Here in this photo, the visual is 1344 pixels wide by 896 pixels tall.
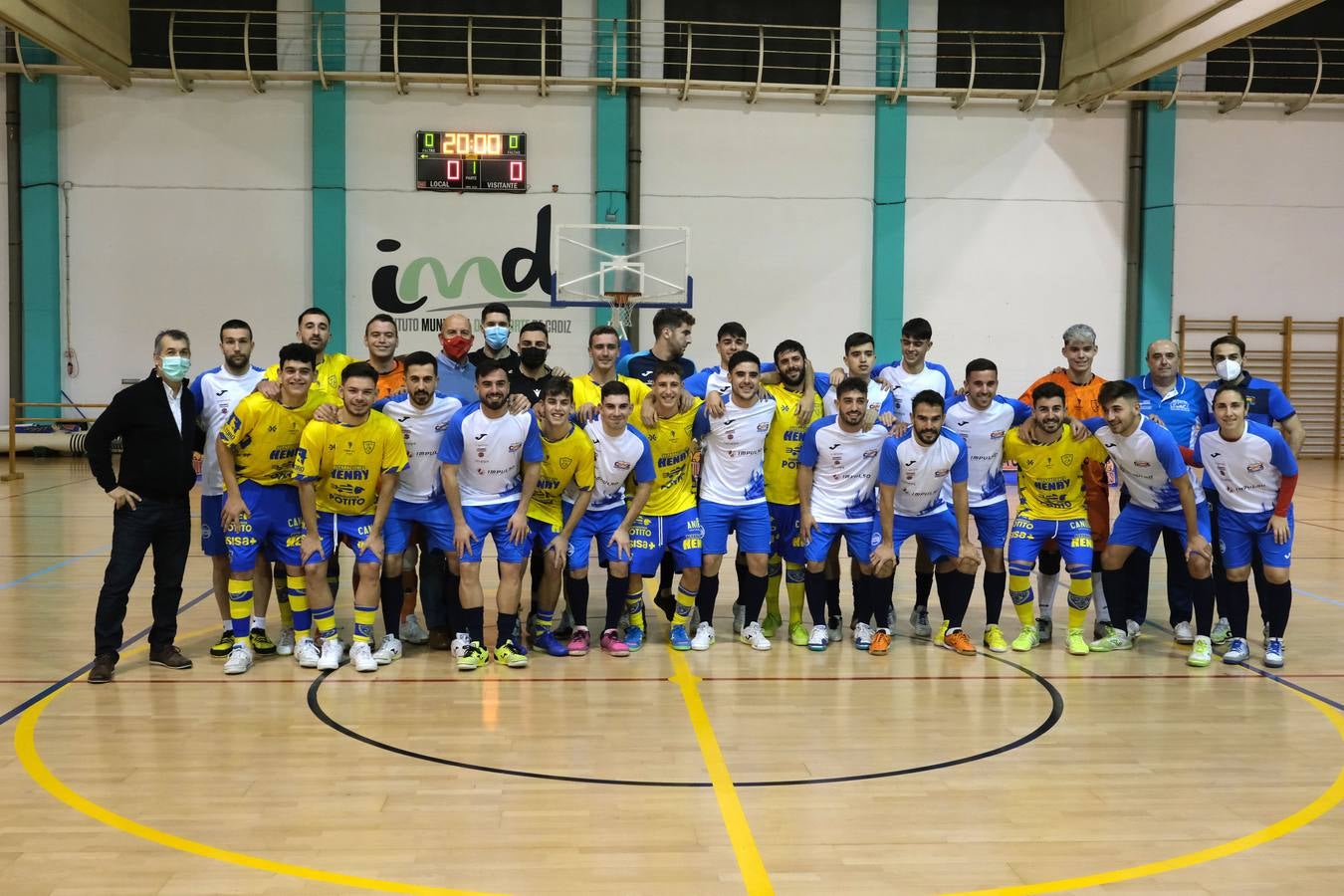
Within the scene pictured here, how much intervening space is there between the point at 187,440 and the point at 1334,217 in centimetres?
2021

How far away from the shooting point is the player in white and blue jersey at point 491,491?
21.5ft

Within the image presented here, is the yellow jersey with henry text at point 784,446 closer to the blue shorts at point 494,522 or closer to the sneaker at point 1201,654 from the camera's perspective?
the blue shorts at point 494,522

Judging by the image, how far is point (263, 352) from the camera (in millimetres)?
19266

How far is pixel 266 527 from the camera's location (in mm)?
6555

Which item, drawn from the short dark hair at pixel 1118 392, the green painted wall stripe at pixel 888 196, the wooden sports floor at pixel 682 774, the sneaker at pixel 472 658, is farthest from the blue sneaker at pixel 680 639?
the green painted wall stripe at pixel 888 196

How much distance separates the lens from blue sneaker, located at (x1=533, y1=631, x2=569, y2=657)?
6934mm

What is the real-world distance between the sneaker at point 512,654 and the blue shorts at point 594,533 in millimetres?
597

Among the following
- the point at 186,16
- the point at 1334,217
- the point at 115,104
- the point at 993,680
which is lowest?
the point at 993,680

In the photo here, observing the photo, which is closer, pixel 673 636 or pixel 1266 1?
pixel 673 636

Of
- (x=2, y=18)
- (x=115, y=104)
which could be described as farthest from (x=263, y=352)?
(x=2, y=18)

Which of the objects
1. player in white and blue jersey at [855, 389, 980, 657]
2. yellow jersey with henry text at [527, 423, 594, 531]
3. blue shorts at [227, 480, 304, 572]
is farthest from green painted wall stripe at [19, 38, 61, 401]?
player in white and blue jersey at [855, 389, 980, 657]

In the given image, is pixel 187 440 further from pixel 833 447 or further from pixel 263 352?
pixel 263 352

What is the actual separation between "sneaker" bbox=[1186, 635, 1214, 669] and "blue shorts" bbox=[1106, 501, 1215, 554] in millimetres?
629

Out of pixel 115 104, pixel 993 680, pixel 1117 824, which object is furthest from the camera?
pixel 115 104
